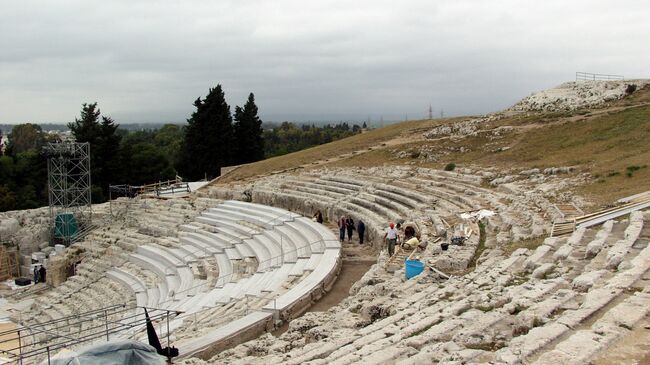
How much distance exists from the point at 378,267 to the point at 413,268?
1432mm

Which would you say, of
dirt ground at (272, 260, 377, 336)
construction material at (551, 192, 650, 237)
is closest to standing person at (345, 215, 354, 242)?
dirt ground at (272, 260, 377, 336)

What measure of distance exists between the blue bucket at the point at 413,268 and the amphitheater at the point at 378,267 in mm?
285

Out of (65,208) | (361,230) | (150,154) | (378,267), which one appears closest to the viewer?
(378,267)

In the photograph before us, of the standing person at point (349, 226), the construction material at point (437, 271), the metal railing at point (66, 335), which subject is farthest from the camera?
the standing person at point (349, 226)

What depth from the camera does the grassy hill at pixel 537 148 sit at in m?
15.5

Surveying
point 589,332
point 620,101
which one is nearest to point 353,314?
point 589,332

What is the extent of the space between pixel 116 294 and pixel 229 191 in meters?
8.23

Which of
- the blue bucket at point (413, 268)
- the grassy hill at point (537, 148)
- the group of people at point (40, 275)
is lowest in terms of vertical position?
the group of people at point (40, 275)

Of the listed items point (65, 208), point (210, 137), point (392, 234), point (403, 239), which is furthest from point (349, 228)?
point (210, 137)

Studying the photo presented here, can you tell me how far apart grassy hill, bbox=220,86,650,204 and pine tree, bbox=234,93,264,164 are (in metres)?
10.5

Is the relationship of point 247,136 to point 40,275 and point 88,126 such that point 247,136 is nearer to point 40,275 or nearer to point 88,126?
point 88,126

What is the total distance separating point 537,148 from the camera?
2158 cm

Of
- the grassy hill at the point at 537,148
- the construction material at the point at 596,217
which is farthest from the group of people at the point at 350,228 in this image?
the construction material at the point at 596,217

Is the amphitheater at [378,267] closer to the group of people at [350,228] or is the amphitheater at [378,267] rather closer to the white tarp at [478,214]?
the white tarp at [478,214]
